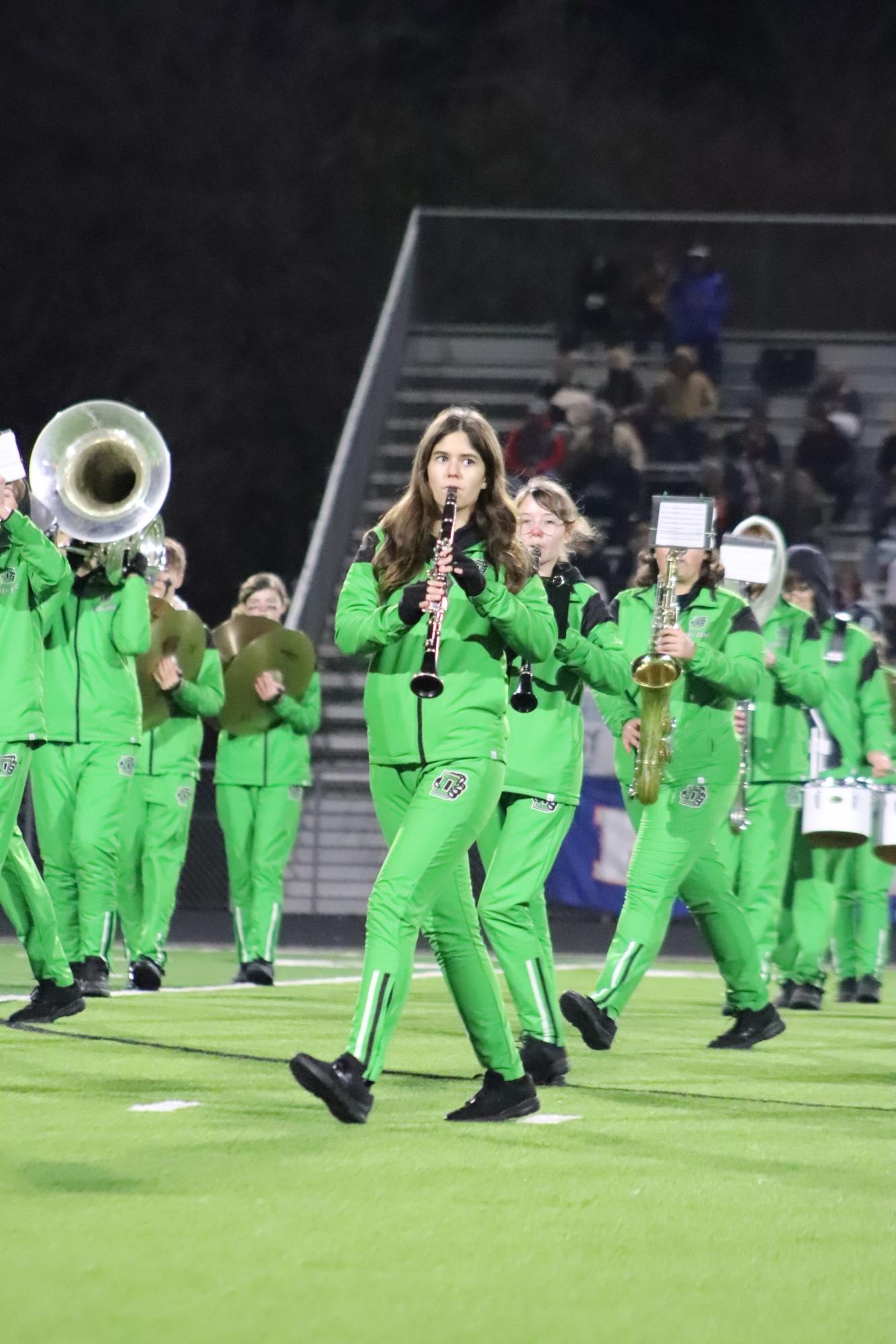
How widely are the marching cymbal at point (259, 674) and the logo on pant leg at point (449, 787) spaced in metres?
6.55

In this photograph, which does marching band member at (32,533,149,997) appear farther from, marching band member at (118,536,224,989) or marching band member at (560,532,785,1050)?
marching band member at (560,532,785,1050)

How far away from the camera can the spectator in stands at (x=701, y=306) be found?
2334 centimetres

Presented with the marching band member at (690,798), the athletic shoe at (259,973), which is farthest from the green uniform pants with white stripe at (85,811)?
the marching band member at (690,798)

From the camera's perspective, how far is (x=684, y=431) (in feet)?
73.8

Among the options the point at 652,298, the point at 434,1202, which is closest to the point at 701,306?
the point at 652,298

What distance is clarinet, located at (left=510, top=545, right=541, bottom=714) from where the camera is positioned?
8109mm

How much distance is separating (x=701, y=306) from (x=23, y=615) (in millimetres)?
15542

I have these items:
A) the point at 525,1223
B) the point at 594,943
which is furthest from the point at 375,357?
the point at 525,1223

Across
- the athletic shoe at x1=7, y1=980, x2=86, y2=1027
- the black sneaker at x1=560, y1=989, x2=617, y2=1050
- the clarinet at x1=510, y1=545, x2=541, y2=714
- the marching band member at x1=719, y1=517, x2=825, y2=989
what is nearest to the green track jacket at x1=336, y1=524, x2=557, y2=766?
the clarinet at x1=510, y1=545, x2=541, y2=714

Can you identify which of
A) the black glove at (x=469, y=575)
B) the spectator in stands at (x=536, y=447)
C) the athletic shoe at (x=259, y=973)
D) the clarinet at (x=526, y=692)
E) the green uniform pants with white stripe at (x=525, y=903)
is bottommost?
the athletic shoe at (x=259, y=973)

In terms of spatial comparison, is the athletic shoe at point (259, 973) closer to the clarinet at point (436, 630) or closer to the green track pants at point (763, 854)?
the green track pants at point (763, 854)

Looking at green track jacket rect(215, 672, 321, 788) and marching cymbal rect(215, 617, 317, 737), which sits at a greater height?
marching cymbal rect(215, 617, 317, 737)

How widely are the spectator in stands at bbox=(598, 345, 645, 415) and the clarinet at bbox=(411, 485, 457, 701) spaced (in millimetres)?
16055

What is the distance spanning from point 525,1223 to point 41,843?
577cm
